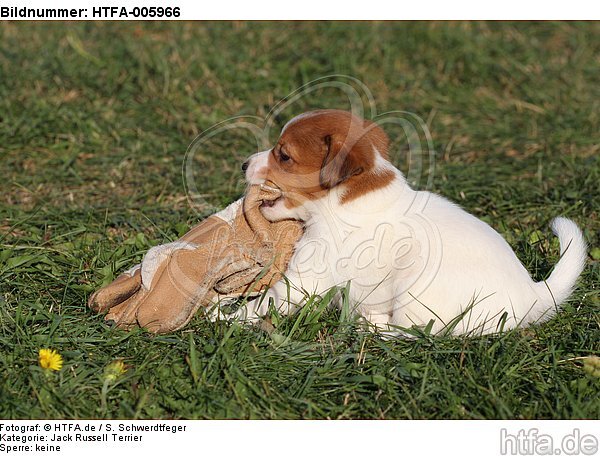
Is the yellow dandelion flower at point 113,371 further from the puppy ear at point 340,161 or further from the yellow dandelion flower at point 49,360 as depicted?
the puppy ear at point 340,161

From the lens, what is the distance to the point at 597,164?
600 cm

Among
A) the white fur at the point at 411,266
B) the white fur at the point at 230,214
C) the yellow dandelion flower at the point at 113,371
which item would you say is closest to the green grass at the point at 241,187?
the yellow dandelion flower at the point at 113,371

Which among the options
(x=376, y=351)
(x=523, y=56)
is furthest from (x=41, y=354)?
(x=523, y=56)

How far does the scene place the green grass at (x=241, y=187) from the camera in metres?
3.45

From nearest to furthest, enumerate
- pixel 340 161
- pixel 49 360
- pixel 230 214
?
1. pixel 49 360
2. pixel 340 161
3. pixel 230 214

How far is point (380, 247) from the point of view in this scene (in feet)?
12.8

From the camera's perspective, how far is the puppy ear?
3791 millimetres

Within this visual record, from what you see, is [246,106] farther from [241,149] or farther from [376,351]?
[376,351]

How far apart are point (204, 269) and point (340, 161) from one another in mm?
832

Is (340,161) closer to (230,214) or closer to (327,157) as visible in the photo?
(327,157)

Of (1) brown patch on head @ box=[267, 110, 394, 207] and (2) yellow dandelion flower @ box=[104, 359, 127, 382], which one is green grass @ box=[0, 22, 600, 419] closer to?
(2) yellow dandelion flower @ box=[104, 359, 127, 382]

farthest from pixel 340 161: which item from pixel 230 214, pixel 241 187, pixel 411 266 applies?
pixel 241 187

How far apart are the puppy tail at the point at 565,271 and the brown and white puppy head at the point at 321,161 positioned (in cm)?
96
